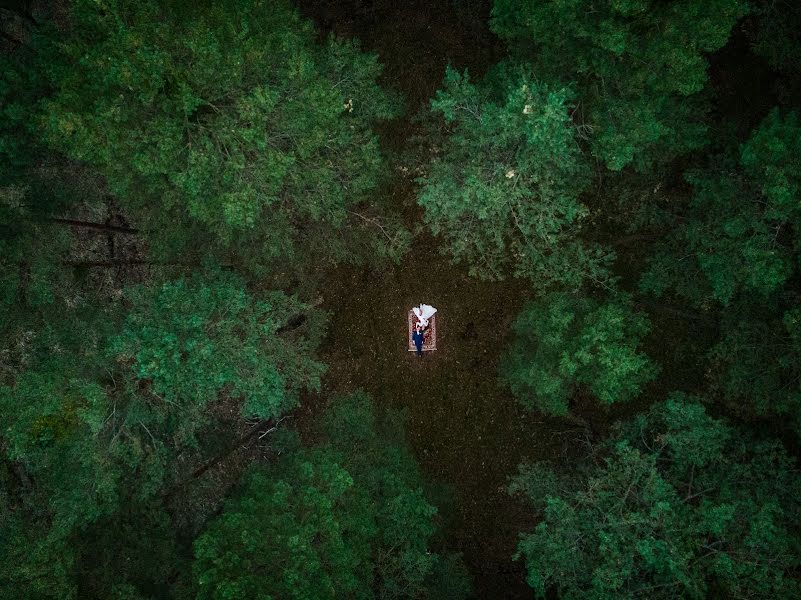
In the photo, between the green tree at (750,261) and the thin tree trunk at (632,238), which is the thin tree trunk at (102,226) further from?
the green tree at (750,261)

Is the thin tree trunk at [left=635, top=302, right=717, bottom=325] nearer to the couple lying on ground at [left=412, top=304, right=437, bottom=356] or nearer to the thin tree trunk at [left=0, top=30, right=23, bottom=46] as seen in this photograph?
the couple lying on ground at [left=412, top=304, right=437, bottom=356]

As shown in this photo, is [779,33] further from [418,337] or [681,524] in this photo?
[418,337]

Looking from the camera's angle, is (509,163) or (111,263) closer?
(509,163)

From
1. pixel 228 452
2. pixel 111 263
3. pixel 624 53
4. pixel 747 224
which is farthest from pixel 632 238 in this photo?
pixel 111 263

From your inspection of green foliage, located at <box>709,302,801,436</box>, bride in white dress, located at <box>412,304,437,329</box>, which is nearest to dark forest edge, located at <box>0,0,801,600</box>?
green foliage, located at <box>709,302,801,436</box>

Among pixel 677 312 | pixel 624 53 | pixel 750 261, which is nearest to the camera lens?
pixel 624 53

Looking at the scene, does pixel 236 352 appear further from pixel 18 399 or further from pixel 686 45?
pixel 686 45
